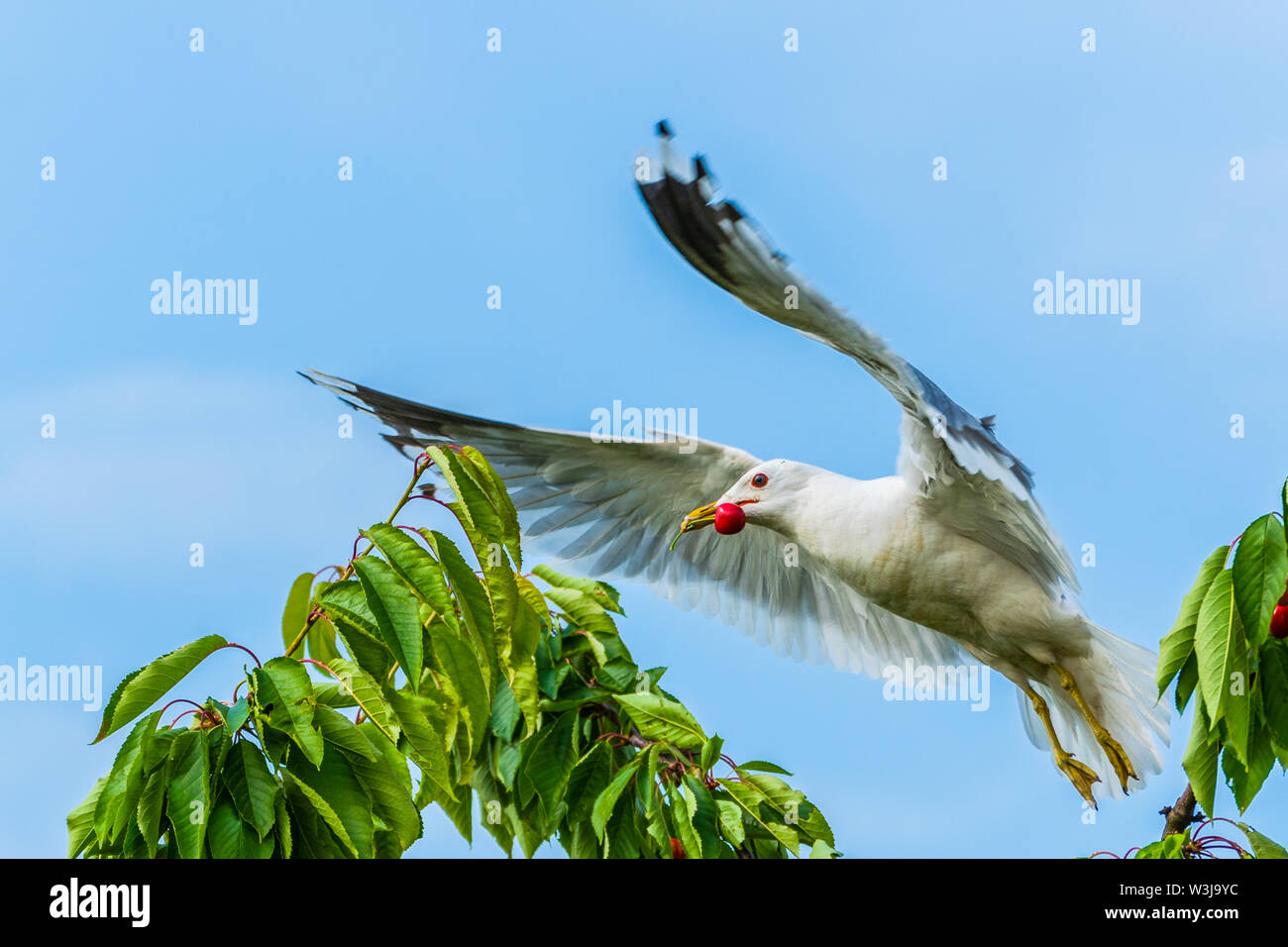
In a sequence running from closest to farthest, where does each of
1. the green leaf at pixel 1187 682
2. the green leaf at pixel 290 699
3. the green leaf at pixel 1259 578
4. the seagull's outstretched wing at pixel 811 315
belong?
the green leaf at pixel 290 699 < the green leaf at pixel 1259 578 < the green leaf at pixel 1187 682 < the seagull's outstretched wing at pixel 811 315

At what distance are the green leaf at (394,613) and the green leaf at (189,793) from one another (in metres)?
0.44

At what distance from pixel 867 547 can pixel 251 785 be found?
11.7ft

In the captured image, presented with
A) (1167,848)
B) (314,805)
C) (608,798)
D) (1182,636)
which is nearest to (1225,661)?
(1182,636)

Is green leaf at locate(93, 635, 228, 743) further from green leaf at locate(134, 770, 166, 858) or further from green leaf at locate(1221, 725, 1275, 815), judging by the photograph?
green leaf at locate(1221, 725, 1275, 815)

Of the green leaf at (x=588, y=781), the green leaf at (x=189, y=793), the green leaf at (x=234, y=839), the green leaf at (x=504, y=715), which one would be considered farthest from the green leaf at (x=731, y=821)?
the green leaf at (x=189, y=793)

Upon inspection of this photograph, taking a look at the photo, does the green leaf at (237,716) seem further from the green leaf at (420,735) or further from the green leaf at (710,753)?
the green leaf at (710,753)

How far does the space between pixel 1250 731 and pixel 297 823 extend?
2.43 meters

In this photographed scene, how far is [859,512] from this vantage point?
5.80 metres

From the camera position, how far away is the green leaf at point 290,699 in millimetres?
2646

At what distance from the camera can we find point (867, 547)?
5.79 metres

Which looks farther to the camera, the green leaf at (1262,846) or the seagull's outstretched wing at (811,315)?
the seagull's outstretched wing at (811,315)

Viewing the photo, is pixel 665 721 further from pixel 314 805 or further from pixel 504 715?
pixel 314 805
